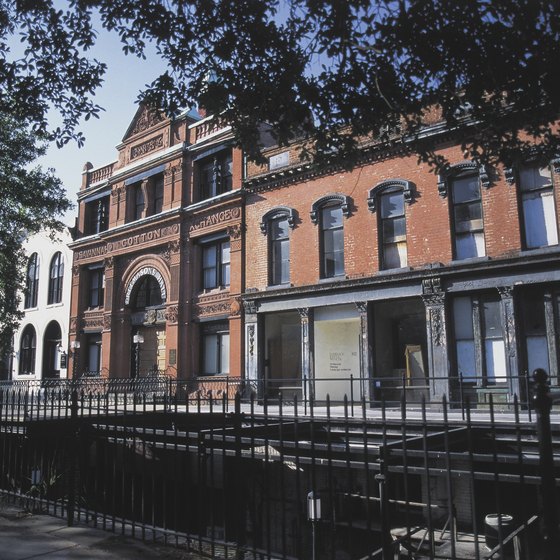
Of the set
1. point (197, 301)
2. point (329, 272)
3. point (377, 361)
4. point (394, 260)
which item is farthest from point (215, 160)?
point (377, 361)

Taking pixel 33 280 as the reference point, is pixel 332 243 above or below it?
below

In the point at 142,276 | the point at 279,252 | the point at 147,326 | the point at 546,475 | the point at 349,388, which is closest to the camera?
the point at 546,475

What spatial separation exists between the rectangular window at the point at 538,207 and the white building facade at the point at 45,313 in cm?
2309

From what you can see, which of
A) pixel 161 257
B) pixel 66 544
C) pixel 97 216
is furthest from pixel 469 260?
pixel 97 216

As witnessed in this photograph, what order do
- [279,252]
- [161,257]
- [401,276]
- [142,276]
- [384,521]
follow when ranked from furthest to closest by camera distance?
[142,276] < [161,257] < [279,252] < [401,276] < [384,521]

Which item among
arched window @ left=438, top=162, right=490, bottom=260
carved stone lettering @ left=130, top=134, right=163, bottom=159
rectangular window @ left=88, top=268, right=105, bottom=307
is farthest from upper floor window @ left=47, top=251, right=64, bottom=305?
arched window @ left=438, top=162, right=490, bottom=260

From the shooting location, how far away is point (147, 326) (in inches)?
1025

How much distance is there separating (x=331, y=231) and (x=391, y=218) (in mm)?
2384

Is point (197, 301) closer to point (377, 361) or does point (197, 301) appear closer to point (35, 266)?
point (377, 361)

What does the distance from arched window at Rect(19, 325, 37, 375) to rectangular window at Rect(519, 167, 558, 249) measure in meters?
27.9

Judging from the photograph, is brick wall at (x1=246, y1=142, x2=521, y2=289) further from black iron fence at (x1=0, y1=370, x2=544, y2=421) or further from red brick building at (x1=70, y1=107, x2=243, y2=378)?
black iron fence at (x1=0, y1=370, x2=544, y2=421)

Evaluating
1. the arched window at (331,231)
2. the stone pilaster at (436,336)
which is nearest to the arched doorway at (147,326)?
the arched window at (331,231)

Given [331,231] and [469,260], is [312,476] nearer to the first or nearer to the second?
[469,260]

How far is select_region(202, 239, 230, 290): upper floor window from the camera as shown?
23.3m
